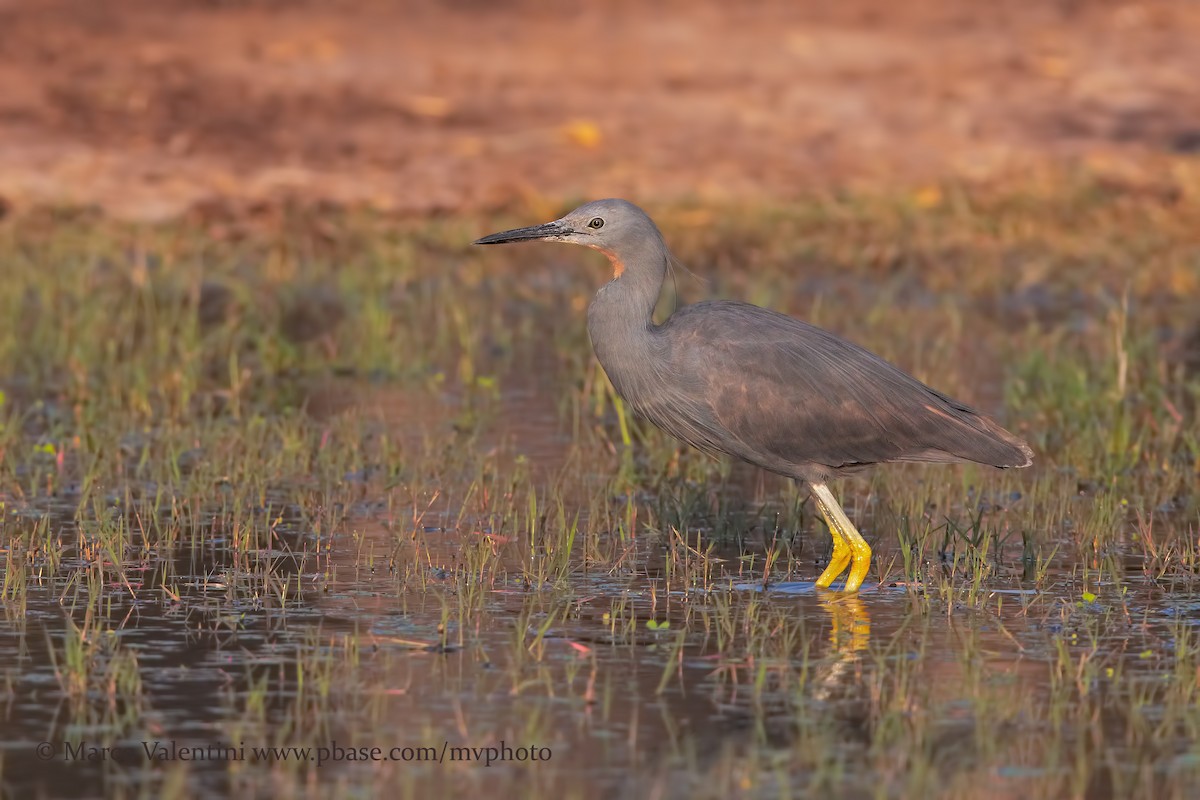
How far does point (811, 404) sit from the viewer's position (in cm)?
766

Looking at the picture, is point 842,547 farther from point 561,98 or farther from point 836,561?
point 561,98

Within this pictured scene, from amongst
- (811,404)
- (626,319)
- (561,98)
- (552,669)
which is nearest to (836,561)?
(811,404)

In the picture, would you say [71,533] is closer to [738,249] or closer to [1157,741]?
[1157,741]

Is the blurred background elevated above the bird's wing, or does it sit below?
above

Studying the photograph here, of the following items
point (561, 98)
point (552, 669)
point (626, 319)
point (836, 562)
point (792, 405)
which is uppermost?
point (561, 98)

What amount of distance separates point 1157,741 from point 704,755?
1.17 meters

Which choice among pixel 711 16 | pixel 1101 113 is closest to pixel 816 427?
pixel 1101 113

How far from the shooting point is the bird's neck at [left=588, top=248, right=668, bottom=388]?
7.77 meters

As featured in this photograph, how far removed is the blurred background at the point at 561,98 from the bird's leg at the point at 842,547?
339 inches

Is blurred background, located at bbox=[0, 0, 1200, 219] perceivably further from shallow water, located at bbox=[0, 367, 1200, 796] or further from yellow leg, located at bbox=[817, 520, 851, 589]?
yellow leg, located at bbox=[817, 520, 851, 589]

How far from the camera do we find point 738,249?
14891 mm

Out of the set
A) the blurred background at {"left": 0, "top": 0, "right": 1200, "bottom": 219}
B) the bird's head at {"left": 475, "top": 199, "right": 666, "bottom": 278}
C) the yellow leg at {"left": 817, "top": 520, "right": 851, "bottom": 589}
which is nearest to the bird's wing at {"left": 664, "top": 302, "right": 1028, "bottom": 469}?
the yellow leg at {"left": 817, "top": 520, "right": 851, "bottom": 589}

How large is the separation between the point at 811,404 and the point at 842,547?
519 millimetres

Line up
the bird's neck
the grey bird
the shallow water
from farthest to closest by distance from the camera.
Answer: the bird's neck < the grey bird < the shallow water
